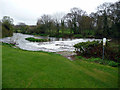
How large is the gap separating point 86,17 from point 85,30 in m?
6.43

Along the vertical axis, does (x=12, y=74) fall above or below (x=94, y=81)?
above

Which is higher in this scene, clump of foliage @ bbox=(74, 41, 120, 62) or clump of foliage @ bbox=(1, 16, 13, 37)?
clump of foliage @ bbox=(1, 16, 13, 37)

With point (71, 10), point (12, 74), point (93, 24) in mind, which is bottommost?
point (12, 74)

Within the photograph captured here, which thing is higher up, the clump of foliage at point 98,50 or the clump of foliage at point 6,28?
the clump of foliage at point 6,28

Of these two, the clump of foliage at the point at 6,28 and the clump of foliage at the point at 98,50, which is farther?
the clump of foliage at the point at 6,28

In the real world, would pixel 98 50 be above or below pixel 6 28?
below

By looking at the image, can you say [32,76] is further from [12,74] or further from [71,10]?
[71,10]

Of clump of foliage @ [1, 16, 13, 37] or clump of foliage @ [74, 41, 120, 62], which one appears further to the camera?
clump of foliage @ [1, 16, 13, 37]

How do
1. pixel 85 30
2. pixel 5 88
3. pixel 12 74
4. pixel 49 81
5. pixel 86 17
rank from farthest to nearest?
pixel 85 30
pixel 86 17
pixel 12 74
pixel 49 81
pixel 5 88

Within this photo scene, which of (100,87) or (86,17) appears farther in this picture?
(86,17)

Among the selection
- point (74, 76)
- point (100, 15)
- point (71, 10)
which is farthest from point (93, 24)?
point (74, 76)

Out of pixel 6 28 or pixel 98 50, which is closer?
pixel 98 50

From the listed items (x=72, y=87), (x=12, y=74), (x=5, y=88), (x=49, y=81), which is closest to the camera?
(x=5, y=88)

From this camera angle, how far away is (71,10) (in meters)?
46.2
